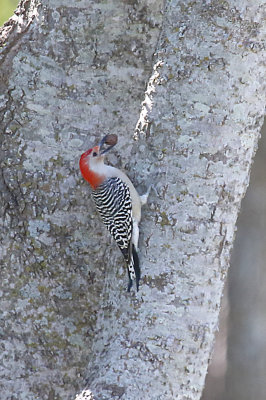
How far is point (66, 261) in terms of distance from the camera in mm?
4547

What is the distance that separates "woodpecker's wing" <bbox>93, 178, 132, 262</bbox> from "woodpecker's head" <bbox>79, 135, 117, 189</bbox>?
2.8 inches

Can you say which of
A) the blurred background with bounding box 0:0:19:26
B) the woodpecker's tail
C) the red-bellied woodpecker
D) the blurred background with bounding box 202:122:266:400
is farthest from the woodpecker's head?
the blurred background with bounding box 0:0:19:26

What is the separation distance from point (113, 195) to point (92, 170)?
14.0 inches

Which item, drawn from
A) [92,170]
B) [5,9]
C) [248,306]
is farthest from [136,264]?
[5,9]

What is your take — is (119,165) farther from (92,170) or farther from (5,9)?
(5,9)

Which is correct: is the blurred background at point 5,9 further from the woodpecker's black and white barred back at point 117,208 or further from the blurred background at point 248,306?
the woodpecker's black and white barred back at point 117,208

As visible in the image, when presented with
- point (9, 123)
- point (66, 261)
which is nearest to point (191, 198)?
point (66, 261)

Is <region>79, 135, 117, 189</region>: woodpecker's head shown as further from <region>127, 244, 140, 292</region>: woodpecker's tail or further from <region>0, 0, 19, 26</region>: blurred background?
<region>0, 0, 19, 26</region>: blurred background

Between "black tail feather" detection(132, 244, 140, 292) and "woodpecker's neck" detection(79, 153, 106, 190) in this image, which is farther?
"woodpecker's neck" detection(79, 153, 106, 190)

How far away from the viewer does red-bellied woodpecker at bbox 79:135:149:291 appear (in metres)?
4.12

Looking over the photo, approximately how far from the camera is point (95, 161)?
4562 millimetres

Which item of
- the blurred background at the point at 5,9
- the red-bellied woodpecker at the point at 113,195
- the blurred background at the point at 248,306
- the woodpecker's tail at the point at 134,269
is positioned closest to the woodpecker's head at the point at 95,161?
the red-bellied woodpecker at the point at 113,195

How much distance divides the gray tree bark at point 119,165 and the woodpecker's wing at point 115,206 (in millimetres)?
83

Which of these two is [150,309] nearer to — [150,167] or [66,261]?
[150,167]
